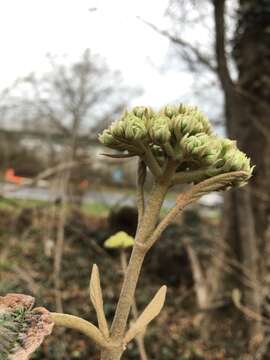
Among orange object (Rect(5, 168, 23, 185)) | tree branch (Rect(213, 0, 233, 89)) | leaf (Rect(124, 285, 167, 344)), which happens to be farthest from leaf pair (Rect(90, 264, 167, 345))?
orange object (Rect(5, 168, 23, 185))

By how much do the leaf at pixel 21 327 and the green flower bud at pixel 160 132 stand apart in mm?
205

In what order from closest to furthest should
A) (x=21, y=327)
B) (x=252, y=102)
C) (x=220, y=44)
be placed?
(x=21, y=327)
(x=220, y=44)
(x=252, y=102)

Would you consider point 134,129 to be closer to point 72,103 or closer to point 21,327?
point 21,327

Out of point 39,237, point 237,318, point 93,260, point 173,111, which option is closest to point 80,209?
point 39,237

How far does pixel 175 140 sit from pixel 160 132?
0.04m

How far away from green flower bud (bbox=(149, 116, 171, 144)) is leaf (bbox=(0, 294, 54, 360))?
21 centimetres

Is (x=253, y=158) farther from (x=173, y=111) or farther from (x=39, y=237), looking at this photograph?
(x=173, y=111)

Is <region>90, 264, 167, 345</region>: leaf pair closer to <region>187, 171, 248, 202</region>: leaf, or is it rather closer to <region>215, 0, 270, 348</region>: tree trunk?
<region>187, 171, 248, 202</region>: leaf

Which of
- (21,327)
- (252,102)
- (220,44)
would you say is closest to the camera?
(21,327)

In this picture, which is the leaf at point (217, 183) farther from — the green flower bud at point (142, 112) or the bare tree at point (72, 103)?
the bare tree at point (72, 103)

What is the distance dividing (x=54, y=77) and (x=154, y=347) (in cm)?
200

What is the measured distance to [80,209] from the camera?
5.42 metres

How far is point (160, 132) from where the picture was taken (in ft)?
1.70

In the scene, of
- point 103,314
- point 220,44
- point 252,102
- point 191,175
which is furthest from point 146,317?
point 252,102
